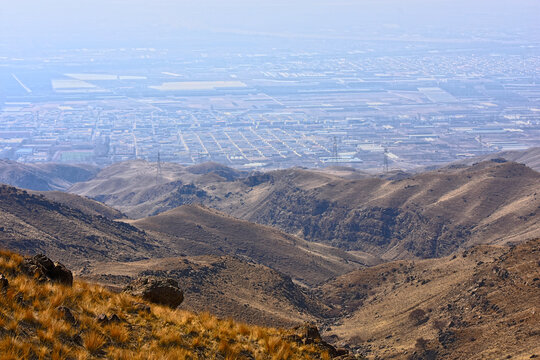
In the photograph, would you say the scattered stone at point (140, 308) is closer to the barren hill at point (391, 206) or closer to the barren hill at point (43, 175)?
the barren hill at point (391, 206)

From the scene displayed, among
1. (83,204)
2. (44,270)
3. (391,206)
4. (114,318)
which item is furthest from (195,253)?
(114,318)

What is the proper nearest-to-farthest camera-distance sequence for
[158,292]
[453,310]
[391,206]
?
[158,292], [453,310], [391,206]

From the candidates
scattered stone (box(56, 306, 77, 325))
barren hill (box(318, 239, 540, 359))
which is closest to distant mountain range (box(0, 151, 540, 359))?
barren hill (box(318, 239, 540, 359))

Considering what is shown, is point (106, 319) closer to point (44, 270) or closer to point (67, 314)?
point (67, 314)

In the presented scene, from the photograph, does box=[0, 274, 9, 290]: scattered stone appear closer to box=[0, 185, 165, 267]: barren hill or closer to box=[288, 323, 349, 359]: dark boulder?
box=[288, 323, 349, 359]: dark boulder

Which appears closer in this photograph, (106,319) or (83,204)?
(106,319)
